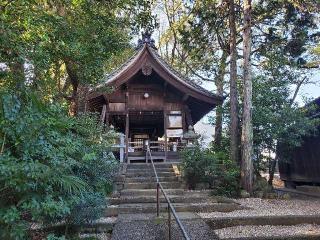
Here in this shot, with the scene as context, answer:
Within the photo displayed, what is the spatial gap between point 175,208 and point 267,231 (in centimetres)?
221

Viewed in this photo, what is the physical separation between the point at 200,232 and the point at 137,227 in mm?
1248

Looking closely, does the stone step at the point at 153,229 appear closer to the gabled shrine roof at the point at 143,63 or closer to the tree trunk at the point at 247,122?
the tree trunk at the point at 247,122

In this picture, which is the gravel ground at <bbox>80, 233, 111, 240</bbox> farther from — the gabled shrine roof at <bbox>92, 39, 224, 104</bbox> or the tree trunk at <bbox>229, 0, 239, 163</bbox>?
the gabled shrine roof at <bbox>92, 39, 224, 104</bbox>

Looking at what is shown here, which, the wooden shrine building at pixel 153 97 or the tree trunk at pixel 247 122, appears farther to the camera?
the wooden shrine building at pixel 153 97

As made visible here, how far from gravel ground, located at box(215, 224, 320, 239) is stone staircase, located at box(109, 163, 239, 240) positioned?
46 centimetres

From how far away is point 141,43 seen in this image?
47.8 ft

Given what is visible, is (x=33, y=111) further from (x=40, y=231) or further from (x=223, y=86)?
(x=223, y=86)

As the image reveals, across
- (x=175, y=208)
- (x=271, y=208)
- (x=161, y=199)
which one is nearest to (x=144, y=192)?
(x=161, y=199)

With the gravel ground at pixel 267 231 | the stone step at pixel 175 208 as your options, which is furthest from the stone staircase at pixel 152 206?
the gravel ground at pixel 267 231

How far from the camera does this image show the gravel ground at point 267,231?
6.52 metres

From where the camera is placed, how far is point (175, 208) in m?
8.16

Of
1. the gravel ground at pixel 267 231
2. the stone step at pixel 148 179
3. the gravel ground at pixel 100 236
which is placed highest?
the stone step at pixel 148 179

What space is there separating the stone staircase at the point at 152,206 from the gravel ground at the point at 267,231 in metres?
0.46

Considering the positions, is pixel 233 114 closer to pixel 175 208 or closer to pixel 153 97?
pixel 153 97
